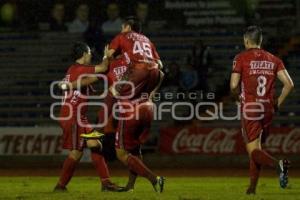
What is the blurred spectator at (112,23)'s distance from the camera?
28609 mm

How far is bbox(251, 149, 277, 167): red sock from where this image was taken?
12141mm

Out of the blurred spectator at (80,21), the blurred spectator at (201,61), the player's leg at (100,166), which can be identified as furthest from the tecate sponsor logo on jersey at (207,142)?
the player's leg at (100,166)

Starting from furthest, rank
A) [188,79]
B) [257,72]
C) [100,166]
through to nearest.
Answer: [188,79] < [100,166] < [257,72]

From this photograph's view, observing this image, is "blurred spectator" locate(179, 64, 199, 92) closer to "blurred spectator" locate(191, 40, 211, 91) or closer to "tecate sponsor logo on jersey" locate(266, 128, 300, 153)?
"blurred spectator" locate(191, 40, 211, 91)

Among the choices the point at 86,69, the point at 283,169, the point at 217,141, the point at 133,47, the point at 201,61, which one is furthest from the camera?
the point at 201,61

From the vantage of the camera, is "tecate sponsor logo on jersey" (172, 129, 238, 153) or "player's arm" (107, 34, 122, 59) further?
"tecate sponsor logo on jersey" (172, 129, 238, 153)

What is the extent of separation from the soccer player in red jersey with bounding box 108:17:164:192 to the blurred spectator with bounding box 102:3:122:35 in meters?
15.9

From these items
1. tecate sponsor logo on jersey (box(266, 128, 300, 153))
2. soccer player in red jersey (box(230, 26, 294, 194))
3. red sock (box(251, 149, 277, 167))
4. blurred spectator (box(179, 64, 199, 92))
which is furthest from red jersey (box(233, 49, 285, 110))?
blurred spectator (box(179, 64, 199, 92))

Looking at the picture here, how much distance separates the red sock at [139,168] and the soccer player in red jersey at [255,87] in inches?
57.8

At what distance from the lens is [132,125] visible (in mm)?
12594

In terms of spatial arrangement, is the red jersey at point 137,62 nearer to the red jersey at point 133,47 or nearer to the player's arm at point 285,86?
the red jersey at point 133,47

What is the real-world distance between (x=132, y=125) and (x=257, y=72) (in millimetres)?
2016

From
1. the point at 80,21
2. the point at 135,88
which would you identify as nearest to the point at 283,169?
the point at 135,88

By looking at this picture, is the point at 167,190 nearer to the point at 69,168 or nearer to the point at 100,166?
the point at 100,166
